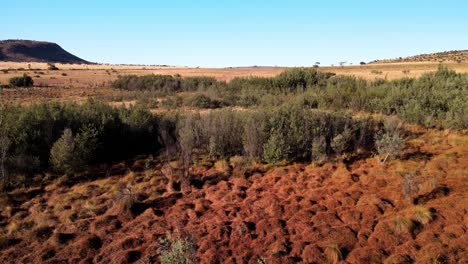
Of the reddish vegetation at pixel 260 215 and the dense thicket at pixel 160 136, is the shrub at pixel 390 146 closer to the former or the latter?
the reddish vegetation at pixel 260 215

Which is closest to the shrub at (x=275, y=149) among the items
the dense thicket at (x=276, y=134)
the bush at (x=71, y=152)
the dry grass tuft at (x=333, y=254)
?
the dense thicket at (x=276, y=134)

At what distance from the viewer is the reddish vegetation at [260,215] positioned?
8547 millimetres

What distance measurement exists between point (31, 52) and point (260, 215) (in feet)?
445

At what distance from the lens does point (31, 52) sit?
413ft

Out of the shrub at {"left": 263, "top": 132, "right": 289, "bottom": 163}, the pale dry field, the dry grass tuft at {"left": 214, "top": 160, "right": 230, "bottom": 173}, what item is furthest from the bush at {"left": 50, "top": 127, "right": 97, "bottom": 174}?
the pale dry field

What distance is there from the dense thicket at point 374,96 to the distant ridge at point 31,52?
343ft

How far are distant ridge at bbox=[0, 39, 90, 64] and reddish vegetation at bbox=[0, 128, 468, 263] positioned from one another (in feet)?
384

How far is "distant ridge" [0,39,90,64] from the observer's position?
383 feet

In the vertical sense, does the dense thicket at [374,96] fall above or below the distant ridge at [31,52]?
below

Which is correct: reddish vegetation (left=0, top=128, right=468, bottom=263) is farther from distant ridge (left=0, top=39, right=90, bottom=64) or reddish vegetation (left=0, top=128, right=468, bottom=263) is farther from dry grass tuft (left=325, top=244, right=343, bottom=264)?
distant ridge (left=0, top=39, right=90, bottom=64)

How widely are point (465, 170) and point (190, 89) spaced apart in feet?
91.8

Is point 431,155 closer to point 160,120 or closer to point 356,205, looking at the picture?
point 356,205

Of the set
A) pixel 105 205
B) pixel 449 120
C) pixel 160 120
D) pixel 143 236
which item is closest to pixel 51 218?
pixel 105 205

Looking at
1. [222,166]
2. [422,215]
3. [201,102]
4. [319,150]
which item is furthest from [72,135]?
[201,102]
